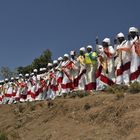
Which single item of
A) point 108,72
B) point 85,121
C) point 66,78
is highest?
point 66,78

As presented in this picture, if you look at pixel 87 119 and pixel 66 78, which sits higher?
pixel 66 78

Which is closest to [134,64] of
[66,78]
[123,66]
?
[123,66]

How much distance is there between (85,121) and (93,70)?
577cm

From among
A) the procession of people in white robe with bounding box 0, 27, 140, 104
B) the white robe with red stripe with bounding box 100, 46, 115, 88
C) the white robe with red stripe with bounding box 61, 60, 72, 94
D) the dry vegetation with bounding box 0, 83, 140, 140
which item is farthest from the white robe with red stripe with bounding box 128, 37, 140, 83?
the white robe with red stripe with bounding box 61, 60, 72, 94

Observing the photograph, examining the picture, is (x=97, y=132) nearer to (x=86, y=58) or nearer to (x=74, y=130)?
(x=74, y=130)

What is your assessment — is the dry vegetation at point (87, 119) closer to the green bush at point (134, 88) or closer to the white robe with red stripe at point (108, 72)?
the green bush at point (134, 88)

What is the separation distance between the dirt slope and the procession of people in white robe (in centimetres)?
201

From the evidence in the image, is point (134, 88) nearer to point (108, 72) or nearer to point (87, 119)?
point (87, 119)

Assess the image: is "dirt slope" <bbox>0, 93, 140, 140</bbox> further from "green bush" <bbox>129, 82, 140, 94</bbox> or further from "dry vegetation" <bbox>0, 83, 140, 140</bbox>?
"green bush" <bbox>129, 82, 140, 94</bbox>

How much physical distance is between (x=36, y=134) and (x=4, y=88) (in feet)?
56.6

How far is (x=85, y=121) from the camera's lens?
14562 mm

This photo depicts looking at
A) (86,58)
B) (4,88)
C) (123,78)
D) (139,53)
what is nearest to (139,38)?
(139,53)

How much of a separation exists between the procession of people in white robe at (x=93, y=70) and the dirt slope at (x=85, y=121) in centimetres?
201

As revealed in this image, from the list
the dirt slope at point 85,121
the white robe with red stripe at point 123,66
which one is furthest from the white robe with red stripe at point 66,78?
the white robe with red stripe at point 123,66
